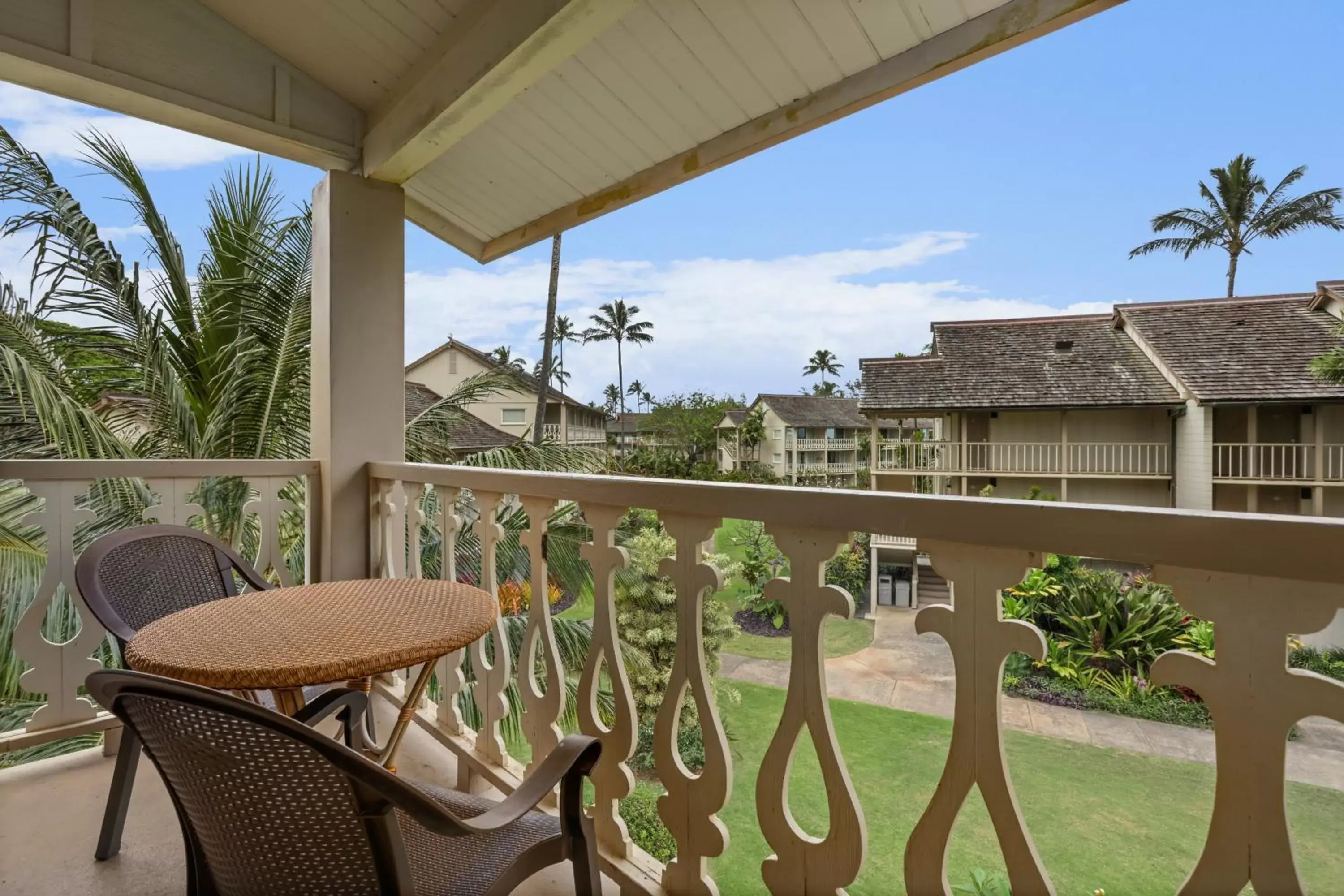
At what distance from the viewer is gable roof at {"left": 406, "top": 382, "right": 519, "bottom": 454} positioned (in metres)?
6.40

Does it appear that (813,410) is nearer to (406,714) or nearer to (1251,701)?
(406,714)

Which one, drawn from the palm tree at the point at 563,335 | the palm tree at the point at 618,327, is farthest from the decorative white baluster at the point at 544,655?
the palm tree at the point at 618,327

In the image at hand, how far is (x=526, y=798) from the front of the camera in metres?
0.91

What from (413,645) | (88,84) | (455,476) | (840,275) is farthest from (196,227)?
(840,275)

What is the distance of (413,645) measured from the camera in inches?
48.3

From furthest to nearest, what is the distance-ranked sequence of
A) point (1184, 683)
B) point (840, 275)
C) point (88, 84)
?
1. point (840, 275)
2. point (88, 84)
3. point (1184, 683)

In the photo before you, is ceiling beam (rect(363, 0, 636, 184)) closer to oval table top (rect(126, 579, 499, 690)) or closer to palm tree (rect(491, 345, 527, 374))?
oval table top (rect(126, 579, 499, 690))

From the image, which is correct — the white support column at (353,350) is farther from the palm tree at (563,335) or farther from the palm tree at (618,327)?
the palm tree at (618,327)

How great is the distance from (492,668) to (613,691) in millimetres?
580

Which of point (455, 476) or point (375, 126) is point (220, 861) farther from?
point (375, 126)

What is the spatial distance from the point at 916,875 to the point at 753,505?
59 centimetres

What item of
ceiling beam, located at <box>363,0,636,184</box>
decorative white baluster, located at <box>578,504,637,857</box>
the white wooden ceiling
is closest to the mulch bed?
decorative white baluster, located at <box>578,504,637,857</box>

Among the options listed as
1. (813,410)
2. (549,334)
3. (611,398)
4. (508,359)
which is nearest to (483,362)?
(611,398)

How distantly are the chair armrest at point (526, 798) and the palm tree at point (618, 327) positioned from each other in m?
12.3
